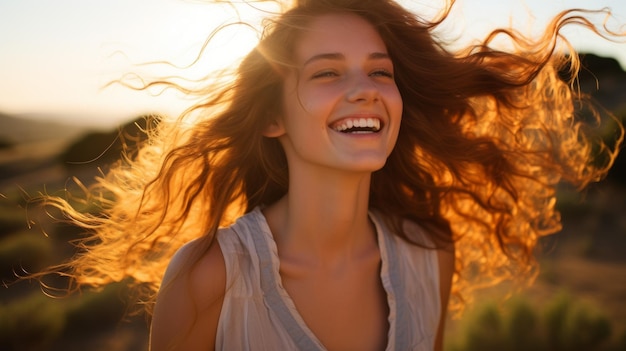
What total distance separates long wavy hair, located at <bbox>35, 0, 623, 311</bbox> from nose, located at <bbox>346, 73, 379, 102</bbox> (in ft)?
1.05

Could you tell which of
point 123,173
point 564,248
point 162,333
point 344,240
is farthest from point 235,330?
point 564,248

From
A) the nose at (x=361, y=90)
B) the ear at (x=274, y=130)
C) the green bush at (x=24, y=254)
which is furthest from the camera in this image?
the green bush at (x=24, y=254)

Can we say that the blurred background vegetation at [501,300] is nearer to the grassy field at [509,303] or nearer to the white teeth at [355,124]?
the grassy field at [509,303]


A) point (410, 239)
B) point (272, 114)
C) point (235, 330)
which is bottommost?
point (235, 330)

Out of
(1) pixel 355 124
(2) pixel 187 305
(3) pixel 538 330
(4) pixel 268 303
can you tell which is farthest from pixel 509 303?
(2) pixel 187 305

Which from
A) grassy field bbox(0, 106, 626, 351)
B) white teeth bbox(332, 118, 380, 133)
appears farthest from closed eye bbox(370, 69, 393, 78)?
grassy field bbox(0, 106, 626, 351)

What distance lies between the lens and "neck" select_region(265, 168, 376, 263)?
119 inches

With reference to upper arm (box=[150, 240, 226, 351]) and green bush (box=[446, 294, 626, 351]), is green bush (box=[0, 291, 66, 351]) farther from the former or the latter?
upper arm (box=[150, 240, 226, 351])

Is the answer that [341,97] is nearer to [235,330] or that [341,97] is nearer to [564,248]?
[235,330]

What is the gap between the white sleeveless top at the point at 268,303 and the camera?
2.89 meters

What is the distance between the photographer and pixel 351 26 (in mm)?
2965

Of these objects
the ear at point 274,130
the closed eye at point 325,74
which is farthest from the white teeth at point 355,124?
the ear at point 274,130

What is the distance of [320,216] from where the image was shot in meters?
3.05

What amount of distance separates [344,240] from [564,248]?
638 cm
